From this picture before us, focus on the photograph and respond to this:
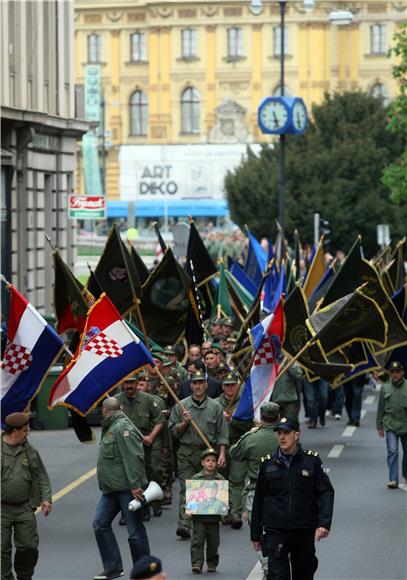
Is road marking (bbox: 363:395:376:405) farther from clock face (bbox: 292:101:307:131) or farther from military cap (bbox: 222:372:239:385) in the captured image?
military cap (bbox: 222:372:239:385)

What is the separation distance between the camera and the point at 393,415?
749 inches

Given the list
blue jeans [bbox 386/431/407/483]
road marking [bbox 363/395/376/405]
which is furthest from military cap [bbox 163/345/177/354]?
road marking [bbox 363/395/376/405]

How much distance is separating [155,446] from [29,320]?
2.61 meters

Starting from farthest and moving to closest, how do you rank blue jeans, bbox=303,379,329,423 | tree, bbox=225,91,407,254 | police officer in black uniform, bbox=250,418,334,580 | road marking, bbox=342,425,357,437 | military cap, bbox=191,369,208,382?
tree, bbox=225,91,407,254 < blue jeans, bbox=303,379,329,423 < road marking, bbox=342,425,357,437 < military cap, bbox=191,369,208,382 < police officer in black uniform, bbox=250,418,334,580

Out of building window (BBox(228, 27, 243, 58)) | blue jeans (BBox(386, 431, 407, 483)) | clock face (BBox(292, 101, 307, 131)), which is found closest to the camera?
blue jeans (BBox(386, 431, 407, 483))

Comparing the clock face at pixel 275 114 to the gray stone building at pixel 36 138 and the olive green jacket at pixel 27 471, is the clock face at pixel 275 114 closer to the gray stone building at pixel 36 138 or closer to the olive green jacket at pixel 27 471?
the gray stone building at pixel 36 138

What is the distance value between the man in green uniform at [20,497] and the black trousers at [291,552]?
74.8 inches

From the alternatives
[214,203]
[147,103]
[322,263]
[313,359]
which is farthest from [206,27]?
[313,359]

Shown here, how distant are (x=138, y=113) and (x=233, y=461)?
9238cm

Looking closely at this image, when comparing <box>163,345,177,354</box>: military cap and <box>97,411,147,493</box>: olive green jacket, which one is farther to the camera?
<box>163,345,177,354</box>: military cap

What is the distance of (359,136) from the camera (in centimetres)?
6372

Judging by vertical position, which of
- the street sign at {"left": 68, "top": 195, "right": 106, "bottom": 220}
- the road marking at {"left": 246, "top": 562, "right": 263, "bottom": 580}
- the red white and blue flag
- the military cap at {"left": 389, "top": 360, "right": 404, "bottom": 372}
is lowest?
the road marking at {"left": 246, "top": 562, "right": 263, "bottom": 580}

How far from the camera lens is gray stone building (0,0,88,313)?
111 ft

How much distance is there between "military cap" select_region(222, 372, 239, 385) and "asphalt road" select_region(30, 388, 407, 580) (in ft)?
4.58
